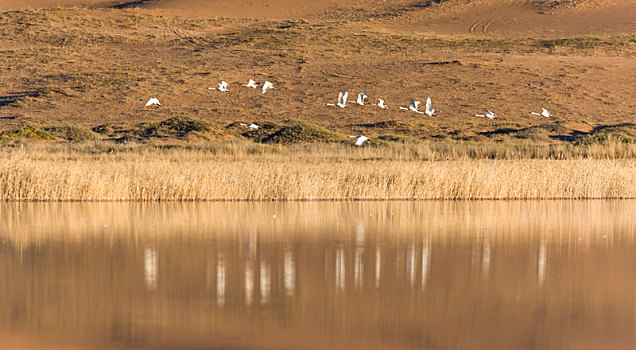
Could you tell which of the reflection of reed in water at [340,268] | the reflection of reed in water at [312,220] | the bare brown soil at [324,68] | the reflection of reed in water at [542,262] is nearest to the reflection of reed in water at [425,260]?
the reflection of reed in water at [340,268]

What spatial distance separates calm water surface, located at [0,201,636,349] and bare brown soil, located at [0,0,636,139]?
104 feet

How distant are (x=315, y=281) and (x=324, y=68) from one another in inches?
2231

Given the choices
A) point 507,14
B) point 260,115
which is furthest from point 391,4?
point 260,115

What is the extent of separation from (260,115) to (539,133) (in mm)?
16525

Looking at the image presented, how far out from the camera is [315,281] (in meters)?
11.1

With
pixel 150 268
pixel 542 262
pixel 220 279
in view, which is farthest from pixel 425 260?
pixel 150 268

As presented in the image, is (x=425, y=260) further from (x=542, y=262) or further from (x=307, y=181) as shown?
(x=307, y=181)

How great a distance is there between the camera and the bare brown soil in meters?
56.0

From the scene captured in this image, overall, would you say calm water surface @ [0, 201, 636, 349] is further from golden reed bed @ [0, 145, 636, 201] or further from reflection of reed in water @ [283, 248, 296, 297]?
golden reed bed @ [0, 145, 636, 201]

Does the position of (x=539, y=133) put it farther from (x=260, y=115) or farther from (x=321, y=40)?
(x=321, y=40)

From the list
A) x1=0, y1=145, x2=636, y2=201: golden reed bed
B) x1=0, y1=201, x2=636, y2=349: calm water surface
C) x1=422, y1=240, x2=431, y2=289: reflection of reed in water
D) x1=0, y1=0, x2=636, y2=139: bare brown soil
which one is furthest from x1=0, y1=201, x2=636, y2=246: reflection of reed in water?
x1=0, y1=0, x2=636, y2=139: bare brown soil

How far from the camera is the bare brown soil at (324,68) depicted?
55969 millimetres

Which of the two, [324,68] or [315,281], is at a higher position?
[324,68]

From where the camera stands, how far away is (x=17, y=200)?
21297 mm
